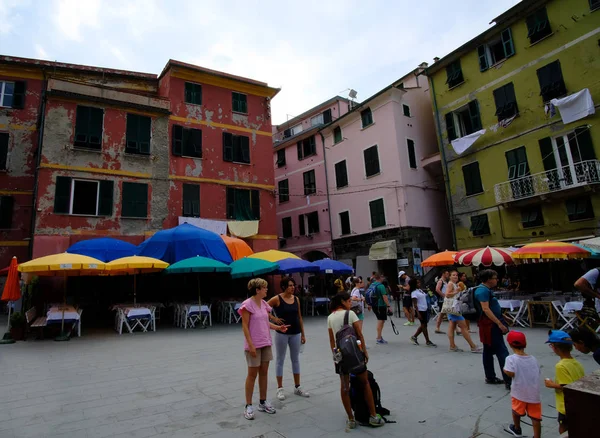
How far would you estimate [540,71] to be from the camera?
1744cm

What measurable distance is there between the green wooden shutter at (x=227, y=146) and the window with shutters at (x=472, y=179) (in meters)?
13.5

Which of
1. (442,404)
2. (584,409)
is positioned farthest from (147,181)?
(584,409)

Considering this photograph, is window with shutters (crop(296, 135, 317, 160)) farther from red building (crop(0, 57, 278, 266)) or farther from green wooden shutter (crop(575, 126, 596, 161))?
green wooden shutter (crop(575, 126, 596, 161))

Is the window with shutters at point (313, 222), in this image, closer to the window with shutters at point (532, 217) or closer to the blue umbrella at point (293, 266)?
the blue umbrella at point (293, 266)

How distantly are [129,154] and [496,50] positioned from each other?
2034cm

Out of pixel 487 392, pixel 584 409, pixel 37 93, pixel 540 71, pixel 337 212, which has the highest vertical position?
pixel 37 93

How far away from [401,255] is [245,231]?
952cm

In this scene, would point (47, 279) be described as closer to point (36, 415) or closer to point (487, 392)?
point (36, 415)

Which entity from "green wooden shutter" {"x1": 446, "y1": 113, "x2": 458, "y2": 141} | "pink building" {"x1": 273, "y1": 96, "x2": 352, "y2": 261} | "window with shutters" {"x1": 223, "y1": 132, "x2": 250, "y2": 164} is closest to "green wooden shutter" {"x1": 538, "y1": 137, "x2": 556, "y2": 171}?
"green wooden shutter" {"x1": 446, "y1": 113, "x2": 458, "y2": 141}

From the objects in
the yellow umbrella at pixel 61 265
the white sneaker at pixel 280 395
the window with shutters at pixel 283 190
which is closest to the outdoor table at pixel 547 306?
the white sneaker at pixel 280 395

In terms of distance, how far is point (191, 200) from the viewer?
19.5 m

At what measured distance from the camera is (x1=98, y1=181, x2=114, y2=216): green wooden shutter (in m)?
17.2

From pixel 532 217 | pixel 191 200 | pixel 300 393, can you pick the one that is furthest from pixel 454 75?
pixel 300 393

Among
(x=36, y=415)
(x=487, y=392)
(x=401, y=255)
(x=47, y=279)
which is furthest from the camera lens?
(x=401, y=255)
